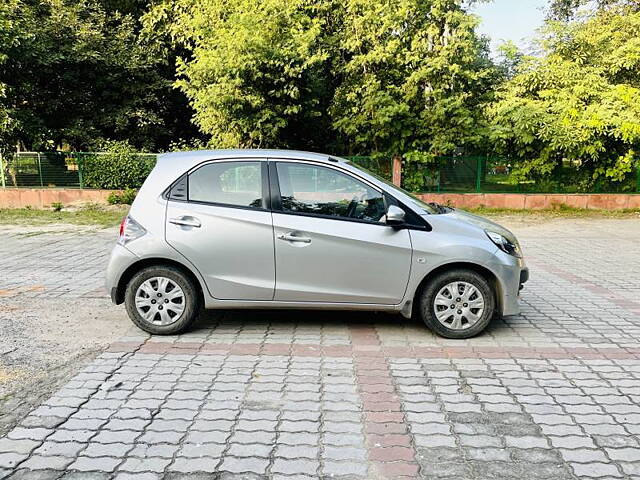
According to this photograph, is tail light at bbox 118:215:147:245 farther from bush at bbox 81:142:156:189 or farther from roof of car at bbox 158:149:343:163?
bush at bbox 81:142:156:189

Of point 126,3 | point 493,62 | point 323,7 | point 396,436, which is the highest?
point 126,3

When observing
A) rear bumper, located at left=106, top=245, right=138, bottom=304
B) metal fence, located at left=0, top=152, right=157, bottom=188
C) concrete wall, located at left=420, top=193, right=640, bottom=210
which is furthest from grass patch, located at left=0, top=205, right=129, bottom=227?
concrete wall, located at left=420, top=193, right=640, bottom=210

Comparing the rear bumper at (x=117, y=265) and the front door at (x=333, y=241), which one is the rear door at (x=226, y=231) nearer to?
the front door at (x=333, y=241)

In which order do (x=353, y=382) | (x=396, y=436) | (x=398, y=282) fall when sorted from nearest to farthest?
(x=396, y=436) < (x=353, y=382) < (x=398, y=282)

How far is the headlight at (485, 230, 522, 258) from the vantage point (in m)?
4.78

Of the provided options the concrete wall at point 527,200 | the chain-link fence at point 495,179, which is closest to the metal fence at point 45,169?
the chain-link fence at point 495,179

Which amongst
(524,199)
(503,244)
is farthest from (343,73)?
(503,244)

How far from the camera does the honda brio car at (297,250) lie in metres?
4.66

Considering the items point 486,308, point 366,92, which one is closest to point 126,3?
point 366,92

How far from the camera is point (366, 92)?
50.5ft

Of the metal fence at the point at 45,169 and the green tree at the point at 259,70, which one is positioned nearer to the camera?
the green tree at the point at 259,70

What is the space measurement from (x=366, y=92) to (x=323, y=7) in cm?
333

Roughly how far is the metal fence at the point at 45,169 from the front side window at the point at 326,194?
1247cm

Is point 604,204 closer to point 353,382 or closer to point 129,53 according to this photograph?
point 353,382
